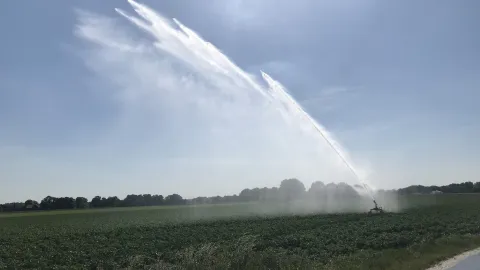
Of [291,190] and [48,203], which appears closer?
[291,190]

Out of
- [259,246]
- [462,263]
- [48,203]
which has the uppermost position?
[48,203]

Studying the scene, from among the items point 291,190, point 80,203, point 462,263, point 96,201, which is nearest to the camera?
point 462,263

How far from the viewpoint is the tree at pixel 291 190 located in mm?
104206

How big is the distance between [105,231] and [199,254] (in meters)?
30.0

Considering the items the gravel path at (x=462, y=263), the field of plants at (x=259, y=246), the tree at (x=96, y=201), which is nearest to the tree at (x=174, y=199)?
the tree at (x=96, y=201)

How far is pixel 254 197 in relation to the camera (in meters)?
142

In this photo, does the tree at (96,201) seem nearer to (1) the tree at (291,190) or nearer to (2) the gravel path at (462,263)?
(1) the tree at (291,190)

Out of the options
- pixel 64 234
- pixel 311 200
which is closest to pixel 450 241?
pixel 64 234

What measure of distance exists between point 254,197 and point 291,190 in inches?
1334

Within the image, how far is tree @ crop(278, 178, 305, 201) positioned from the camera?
4103 inches

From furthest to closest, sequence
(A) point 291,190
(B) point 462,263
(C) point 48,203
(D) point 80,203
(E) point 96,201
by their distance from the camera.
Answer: (E) point 96,201 → (D) point 80,203 → (C) point 48,203 → (A) point 291,190 → (B) point 462,263

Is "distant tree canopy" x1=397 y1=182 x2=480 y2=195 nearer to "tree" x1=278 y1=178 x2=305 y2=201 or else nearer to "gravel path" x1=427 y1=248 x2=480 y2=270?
"tree" x1=278 y1=178 x2=305 y2=201

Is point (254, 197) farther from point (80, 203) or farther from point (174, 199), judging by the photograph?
point (80, 203)

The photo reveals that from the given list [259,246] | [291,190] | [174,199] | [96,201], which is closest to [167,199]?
[174,199]
